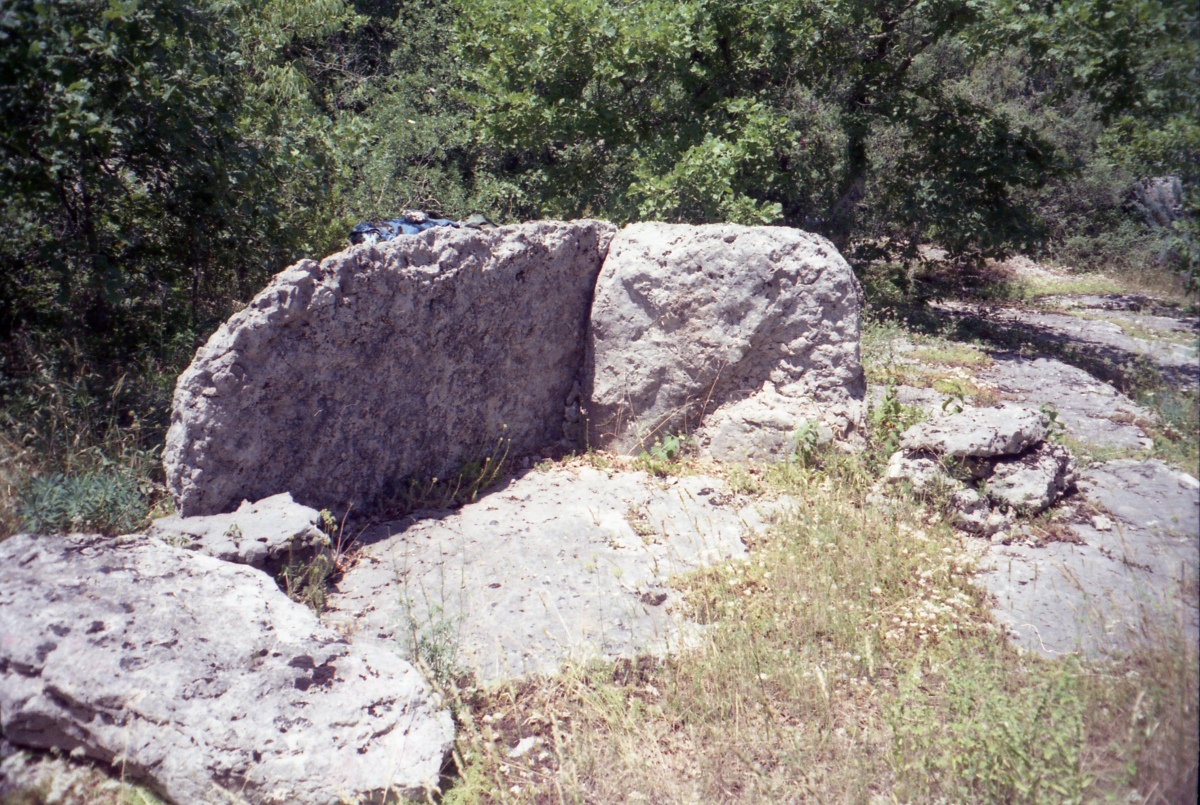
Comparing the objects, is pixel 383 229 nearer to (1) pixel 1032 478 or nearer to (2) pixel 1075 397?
(1) pixel 1032 478

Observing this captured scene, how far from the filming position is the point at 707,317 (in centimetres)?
559

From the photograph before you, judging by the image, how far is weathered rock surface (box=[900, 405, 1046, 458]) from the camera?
4879 mm

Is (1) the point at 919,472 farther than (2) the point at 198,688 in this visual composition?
Yes

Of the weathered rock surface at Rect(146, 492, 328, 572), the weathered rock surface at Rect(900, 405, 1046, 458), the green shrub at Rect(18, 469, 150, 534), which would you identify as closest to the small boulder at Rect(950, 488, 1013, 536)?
the weathered rock surface at Rect(900, 405, 1046, 458)

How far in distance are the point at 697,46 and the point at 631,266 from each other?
4.91m

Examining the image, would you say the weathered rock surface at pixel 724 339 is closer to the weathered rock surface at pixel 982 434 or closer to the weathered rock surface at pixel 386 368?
the weathered rock surface at pixel 386 368

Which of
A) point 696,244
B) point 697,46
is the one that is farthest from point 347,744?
point 697,46

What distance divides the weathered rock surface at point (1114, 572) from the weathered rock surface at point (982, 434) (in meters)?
0.54

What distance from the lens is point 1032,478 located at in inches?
189

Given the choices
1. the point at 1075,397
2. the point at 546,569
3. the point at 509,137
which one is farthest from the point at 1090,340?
the point at 546,569

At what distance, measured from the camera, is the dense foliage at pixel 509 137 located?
4.76m

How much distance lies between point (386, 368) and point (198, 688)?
2.30m

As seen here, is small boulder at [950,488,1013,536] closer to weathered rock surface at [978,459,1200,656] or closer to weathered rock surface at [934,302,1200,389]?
weathered rock surface at [978,459,1200,656]

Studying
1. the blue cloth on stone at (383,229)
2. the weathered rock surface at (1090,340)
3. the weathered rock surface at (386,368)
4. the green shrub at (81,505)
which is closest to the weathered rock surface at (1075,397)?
the weathered rock surface at (1090,340)
